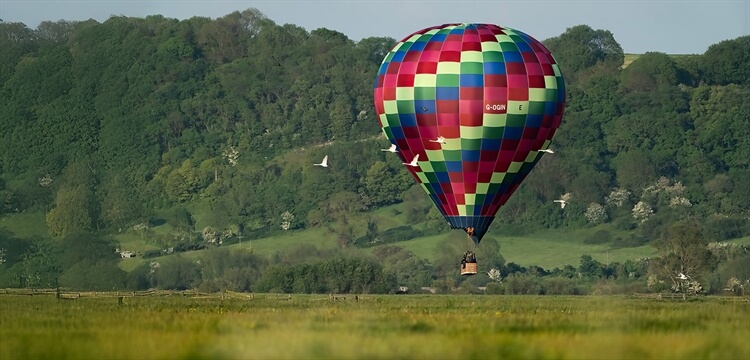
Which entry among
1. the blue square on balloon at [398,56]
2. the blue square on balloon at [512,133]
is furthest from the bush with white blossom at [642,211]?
the blue square on balloon at [512,133]

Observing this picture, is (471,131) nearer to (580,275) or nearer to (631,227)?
(580,275)

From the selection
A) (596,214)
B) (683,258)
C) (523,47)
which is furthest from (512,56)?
(596,214)

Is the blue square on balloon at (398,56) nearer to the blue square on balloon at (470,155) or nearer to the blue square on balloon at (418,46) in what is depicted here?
the blue square on balloon at (418,46)

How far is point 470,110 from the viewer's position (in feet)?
247

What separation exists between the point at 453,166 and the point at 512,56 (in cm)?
527

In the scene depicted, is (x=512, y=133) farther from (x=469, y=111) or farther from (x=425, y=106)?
(x=425, y=106)

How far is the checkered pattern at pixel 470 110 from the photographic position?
247 ft

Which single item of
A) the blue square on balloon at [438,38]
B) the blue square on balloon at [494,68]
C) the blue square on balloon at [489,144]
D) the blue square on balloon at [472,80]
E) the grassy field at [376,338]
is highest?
the blue square on balloon at [438,38]

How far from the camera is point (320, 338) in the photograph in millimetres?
40281

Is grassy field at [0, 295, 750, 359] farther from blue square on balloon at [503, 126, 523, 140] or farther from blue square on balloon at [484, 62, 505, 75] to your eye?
blue square on balloon at [484, 62, 505, 75]

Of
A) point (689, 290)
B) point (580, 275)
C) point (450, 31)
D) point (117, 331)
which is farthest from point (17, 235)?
point (117, 331)

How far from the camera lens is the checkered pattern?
75375 millimetres

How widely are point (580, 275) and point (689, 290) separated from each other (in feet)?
68.2

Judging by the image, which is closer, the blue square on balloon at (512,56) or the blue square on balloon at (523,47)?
the blue square on balloon at (512,56)
